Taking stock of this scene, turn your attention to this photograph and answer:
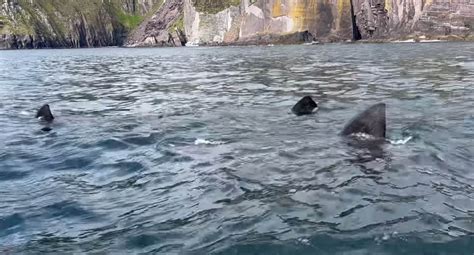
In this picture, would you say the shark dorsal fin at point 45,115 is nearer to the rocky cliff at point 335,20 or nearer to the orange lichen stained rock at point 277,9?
the rocky cliff at point 335,20

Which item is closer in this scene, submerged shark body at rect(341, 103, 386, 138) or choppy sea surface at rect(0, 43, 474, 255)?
choppy sea surface at rect(0, 43, 474, 255)

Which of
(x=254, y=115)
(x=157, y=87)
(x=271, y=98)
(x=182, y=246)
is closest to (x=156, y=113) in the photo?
(x=254, y=115)

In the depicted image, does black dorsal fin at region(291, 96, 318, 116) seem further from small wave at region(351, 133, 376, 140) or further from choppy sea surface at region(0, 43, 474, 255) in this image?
small wave at region(351, 133, 376, 140)

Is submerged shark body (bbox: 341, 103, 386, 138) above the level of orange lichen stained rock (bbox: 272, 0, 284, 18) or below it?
below

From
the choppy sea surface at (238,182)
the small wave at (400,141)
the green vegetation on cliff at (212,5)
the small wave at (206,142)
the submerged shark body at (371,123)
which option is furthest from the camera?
the green vegetation on cliff at (212,5)

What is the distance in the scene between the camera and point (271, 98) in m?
24.6

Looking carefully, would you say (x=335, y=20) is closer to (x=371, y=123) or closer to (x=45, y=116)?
(x=45, y=116)

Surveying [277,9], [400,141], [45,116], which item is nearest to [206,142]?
[400,141]

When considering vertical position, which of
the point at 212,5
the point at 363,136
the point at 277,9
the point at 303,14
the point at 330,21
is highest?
the point at 212,5

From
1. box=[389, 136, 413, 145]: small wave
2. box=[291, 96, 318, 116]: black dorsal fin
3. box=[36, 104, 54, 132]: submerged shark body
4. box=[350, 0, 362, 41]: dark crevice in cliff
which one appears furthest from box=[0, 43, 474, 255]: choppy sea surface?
box=[350, 0, 362, 41]: dark crevice in cliff

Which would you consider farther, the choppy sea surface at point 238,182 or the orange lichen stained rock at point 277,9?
the orange lichen stained rock at point 277,9

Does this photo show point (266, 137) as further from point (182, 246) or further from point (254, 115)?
point (182, 246)

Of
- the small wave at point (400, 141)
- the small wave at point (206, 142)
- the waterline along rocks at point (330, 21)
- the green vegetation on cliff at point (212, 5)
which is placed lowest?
the small wave at point (400, 141)

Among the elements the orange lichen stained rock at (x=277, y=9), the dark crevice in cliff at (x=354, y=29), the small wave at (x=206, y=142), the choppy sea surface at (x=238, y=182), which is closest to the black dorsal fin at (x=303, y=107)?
the choppy sea surface at (x=238, y=182)
